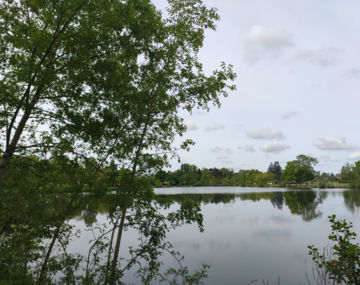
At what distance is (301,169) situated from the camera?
10156cm

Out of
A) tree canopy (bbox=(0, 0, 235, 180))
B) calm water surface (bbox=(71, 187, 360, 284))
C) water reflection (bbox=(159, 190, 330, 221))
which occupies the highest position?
tree canopy (bbox=(0, 0, 235, 180))

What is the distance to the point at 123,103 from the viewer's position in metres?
6.96

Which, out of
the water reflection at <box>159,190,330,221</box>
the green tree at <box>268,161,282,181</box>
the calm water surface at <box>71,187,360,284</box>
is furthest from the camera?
the green tree at <box>268,161,282,181</box>

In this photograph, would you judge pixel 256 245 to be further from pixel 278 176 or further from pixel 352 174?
pixel 278 176

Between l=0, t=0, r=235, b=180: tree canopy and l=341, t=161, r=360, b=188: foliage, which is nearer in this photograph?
l=0, t=0, r=235, b=180: tree canopy

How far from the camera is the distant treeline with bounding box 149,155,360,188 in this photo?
89.6m

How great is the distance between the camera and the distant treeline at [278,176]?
8962 cm

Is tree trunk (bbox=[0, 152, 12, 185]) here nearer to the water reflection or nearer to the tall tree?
the tall tree

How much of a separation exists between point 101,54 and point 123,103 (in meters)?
1.46

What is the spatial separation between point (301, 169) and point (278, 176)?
202ft

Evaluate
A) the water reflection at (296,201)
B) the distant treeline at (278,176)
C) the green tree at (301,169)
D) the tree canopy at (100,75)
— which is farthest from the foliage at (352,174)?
the tree canopy at (100,75)

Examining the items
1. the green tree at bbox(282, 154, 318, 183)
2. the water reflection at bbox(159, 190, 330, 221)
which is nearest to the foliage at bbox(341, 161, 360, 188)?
the green tree at bbox(282, 154, 318, 183)

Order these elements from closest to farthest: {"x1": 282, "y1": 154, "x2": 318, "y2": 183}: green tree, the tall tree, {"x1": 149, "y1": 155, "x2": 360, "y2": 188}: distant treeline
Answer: the tall tree, {"x1": 149, "y1": 155, "x2": 360, "y2": 188}: distant treeline, {"x1": 282, "y1": 154, "x2": 318, "y2": 183}: green tree

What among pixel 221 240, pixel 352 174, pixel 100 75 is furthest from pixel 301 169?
pixel 100 75
